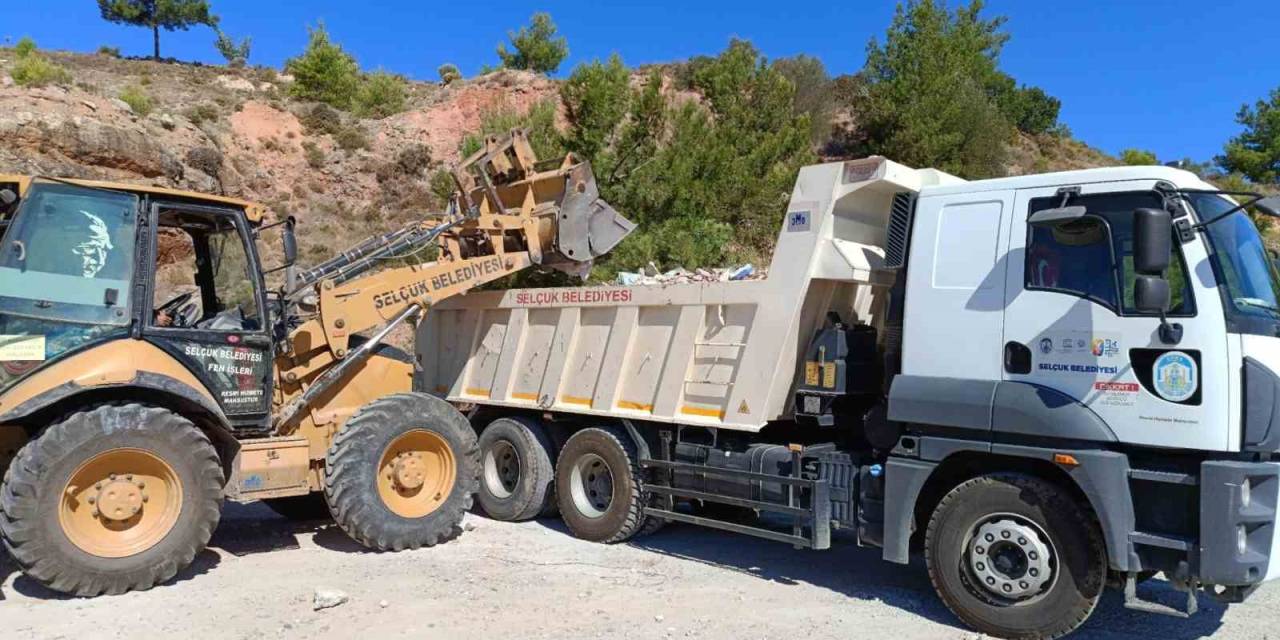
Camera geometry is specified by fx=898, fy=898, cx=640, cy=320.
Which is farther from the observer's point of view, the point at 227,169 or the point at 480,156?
the point at 227,169

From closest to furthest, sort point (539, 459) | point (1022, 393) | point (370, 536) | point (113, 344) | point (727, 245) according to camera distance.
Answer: point (1022, 393)
point (113, 344)
point (370, 536)
point (539, 459)
point (727, 245)

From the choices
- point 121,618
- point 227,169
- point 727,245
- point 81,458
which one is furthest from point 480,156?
point 227,169

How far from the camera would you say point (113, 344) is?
20.0 feet

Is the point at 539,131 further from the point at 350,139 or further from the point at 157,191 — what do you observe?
the point at 350,139

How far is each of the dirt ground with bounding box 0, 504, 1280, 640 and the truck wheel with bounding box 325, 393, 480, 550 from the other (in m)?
0.23

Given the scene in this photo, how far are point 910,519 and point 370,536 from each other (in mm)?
4112

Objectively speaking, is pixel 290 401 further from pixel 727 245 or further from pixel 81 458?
pixel 727 245

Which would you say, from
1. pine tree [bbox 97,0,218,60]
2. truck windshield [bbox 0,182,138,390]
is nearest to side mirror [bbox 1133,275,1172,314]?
truck windshield [bbox 0,182,138,390]

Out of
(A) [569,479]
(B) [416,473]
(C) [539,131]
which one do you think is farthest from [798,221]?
(C) [539,131]

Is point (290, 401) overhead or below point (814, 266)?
below

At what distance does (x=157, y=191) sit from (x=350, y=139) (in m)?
31.9

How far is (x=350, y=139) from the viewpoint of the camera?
36656mm

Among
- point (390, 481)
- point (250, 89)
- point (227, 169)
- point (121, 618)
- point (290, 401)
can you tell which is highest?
point (250, 89)

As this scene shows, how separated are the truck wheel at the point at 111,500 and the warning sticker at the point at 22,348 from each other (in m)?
0.46
